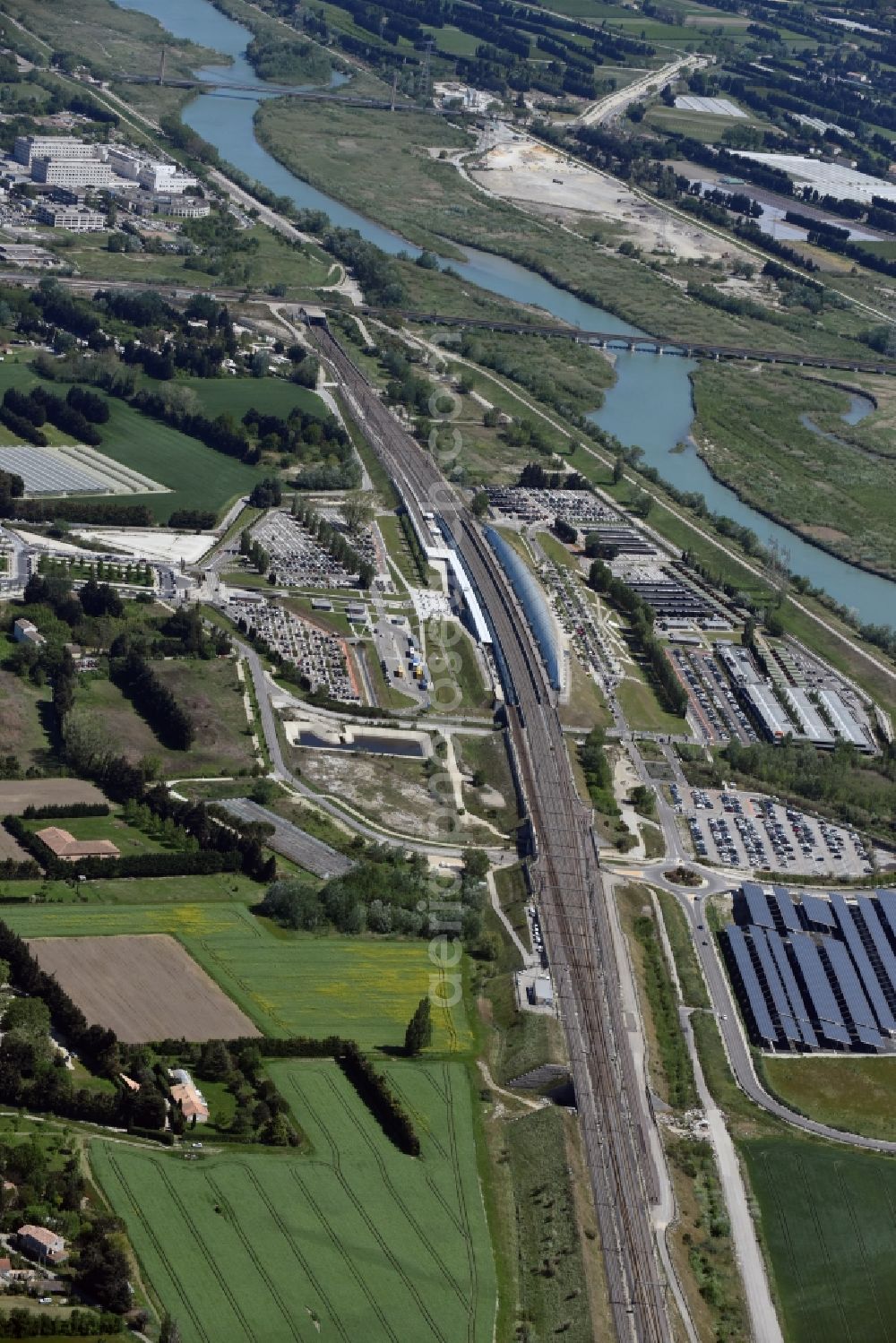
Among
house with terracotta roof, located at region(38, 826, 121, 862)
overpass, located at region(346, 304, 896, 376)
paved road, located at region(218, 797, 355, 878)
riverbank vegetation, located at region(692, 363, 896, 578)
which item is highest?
overpass, located at region(346, 304, 896, 376)

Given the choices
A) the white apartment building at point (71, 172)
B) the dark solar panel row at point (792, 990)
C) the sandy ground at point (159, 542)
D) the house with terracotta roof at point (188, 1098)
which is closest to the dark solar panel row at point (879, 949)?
the dark solar panel row at point (792, 990)

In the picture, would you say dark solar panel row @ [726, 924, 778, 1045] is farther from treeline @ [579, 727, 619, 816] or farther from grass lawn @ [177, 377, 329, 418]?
grass lawn @ [177, 377, 329, 418]

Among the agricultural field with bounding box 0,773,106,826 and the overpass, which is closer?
the agricultural field with bounding box 0,773,106,826

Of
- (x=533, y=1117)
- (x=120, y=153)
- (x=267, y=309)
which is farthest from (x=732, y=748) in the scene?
(x=120, y=153)

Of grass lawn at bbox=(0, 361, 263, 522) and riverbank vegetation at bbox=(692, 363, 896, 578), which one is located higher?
riverbank vegetation at bbox=(692, 363, 896, 578)

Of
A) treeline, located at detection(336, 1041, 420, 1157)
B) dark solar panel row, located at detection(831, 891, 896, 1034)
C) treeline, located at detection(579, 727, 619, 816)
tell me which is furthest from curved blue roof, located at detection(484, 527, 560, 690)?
treeline, located at detection(336, 1041, 420, 1157)

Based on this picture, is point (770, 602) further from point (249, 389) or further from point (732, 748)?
point (249, 389)
